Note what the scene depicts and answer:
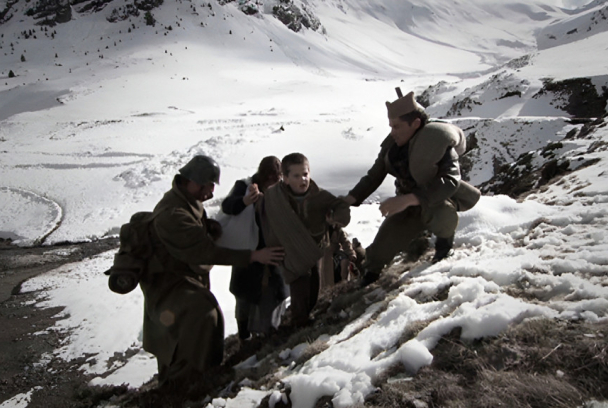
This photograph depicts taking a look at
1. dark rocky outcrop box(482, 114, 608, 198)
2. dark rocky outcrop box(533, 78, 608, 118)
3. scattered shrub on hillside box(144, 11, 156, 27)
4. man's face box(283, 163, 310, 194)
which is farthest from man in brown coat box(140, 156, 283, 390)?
scattered shrub on hillside box(144, 11, 156, 27)

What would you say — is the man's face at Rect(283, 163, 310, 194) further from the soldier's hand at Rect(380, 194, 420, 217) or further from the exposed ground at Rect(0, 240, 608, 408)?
the exposed ground at Rect(0, 240, 608, 408)

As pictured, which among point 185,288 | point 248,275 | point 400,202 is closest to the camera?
point 400,202

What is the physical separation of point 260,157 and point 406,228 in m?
14.6

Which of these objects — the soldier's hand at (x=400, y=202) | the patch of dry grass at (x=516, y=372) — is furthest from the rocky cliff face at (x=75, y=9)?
the patch of dry grass at (x=516, y=372)

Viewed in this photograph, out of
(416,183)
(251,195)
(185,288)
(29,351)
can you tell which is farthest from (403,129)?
(29,351)

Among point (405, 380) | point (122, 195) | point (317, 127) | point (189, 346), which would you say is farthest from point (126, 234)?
point (317, 127)

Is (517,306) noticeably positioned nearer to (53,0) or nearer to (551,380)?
(551,380)

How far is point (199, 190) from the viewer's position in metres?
3.52

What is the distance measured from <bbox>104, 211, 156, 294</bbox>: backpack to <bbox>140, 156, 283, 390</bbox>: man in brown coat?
0.21ft

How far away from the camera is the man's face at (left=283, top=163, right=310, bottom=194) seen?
358cm

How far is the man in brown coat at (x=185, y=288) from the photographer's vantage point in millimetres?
3328

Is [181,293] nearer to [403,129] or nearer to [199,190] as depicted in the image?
[199,190]

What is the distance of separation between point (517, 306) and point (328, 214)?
1.79 metres

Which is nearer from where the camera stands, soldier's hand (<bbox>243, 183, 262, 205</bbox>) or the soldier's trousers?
the soldier's trousers
